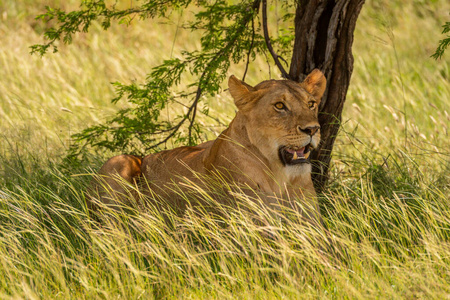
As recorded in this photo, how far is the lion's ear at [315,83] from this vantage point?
485 centimetres

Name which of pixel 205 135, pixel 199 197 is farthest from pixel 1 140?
pixel 199 197

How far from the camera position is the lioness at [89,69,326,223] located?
4.33 meters

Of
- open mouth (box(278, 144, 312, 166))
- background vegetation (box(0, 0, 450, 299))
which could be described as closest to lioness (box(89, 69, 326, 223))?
open mouth (box(278, 144, 312, 166))

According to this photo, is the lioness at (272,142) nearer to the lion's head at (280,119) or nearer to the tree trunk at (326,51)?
the lion's head at (280,119)

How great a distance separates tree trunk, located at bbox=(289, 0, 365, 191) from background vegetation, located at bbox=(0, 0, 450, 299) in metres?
0.27

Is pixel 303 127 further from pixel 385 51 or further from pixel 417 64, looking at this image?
pixel 385 51

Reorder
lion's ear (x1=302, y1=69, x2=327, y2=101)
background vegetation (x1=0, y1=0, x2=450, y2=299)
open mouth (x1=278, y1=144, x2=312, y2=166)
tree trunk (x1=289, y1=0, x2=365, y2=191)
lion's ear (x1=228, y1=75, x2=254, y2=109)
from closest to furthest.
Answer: background vegetation (x1=0, y1=0, x2=450, y2=299) < open mouth (x1=278, y1=144, x2=312, y2=166) < lion's ear (x1=228, y1=75, x2=254, y2=109) < lion's ear (x1=302, y1=69, x2=327, y2=101) < tree trunk (x1=289, y1=0, x2=365, y2=191)

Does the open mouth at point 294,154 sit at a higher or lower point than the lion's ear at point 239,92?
lower

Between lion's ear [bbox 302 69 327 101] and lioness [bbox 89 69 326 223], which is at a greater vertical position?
lion's ear [bbox 302 69 327 101]

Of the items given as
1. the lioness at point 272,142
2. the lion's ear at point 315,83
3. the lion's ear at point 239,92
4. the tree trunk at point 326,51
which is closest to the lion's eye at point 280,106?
the lioness at point 272,142

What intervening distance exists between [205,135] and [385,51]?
5673 millimetres

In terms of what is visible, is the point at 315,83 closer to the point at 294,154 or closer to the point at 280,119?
the point at 280,119

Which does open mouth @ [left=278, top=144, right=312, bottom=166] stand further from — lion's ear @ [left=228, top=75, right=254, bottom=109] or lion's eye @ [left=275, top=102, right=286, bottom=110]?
lion's ear @ [left=228, top=75, right=254, bottom=109]

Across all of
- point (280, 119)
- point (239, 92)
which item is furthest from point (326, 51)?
point (280, 119)
